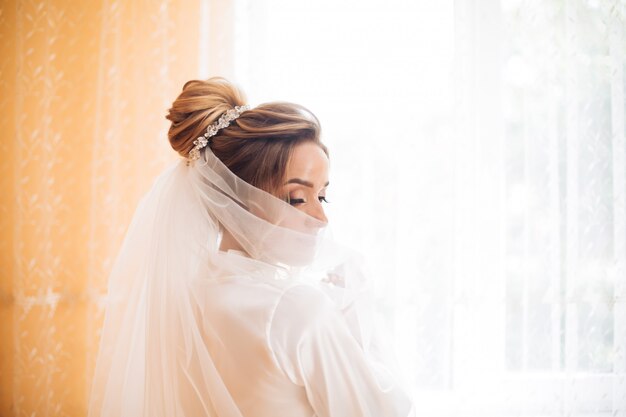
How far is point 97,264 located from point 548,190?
1709 millimetres

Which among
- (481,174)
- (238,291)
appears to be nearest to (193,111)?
(238,291)

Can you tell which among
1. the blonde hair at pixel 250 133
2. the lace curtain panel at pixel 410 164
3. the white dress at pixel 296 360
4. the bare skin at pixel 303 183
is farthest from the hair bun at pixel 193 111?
the lace curtain panel at pixel 410 164

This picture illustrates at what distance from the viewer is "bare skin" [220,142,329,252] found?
1.15 m

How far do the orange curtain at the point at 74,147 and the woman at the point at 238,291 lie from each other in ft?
2.20

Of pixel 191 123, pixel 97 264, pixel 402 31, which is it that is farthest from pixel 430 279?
pixel 97 264

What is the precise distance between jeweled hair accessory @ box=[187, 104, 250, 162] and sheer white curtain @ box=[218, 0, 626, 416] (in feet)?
2.21

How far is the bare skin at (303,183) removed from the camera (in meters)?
1.15

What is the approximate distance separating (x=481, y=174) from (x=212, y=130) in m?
1.11

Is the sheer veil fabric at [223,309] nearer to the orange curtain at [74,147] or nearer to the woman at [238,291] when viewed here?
the woman at [238,291]

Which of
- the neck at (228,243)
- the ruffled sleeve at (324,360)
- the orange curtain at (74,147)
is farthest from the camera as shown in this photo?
the orange curtain at (74,147)

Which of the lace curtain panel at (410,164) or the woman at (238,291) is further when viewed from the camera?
the lace curtain panel at (410,164)

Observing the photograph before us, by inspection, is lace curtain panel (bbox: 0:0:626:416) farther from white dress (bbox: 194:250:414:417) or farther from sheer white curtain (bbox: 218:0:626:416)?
white dress (bbox: 194:250:414:417)

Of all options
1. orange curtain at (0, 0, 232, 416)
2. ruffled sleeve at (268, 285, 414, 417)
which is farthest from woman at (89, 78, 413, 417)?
orange curtain at (0, 0, 232, 416)

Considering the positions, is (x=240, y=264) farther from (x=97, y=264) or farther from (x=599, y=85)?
(x=599, y=85)
